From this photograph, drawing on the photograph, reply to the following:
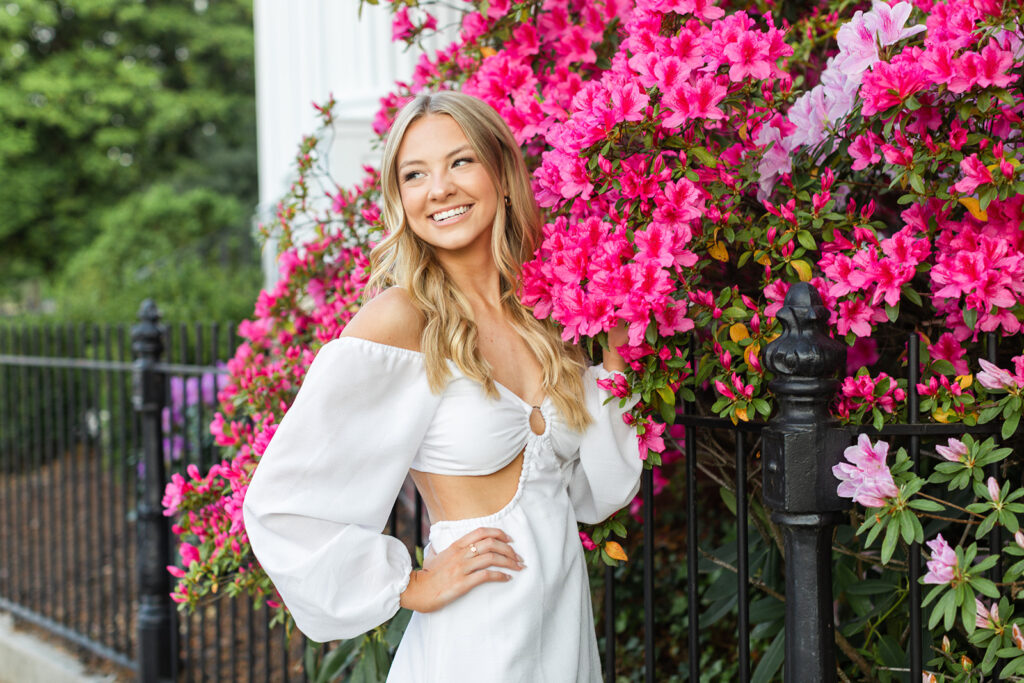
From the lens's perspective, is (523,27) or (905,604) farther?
(523,27)

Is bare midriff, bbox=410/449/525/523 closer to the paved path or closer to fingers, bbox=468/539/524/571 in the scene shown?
fingers, bbox=468/539/524/571

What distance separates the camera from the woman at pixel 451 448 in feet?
5.83

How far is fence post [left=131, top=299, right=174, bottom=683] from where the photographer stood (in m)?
3.93

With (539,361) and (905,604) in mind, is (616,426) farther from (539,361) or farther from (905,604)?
(905,604)

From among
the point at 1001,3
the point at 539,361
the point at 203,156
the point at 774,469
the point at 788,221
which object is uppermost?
the point at 203,156

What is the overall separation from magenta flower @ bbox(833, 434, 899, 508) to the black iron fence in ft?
0.14

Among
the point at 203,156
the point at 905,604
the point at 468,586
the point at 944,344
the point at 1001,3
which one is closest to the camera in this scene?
the point at 1001,3

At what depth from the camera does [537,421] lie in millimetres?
1927

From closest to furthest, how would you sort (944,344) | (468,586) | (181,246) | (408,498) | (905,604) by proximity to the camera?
(468,586) < (944,344) < (905,604) < (408,498) < (181,246)

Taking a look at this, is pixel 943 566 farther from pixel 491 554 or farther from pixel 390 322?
pixel 390 322

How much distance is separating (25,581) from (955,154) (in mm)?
5669

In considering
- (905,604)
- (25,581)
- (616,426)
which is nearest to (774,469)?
(616,426)

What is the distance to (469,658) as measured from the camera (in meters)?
1.81

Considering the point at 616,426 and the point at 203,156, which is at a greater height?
the point at 203,156
